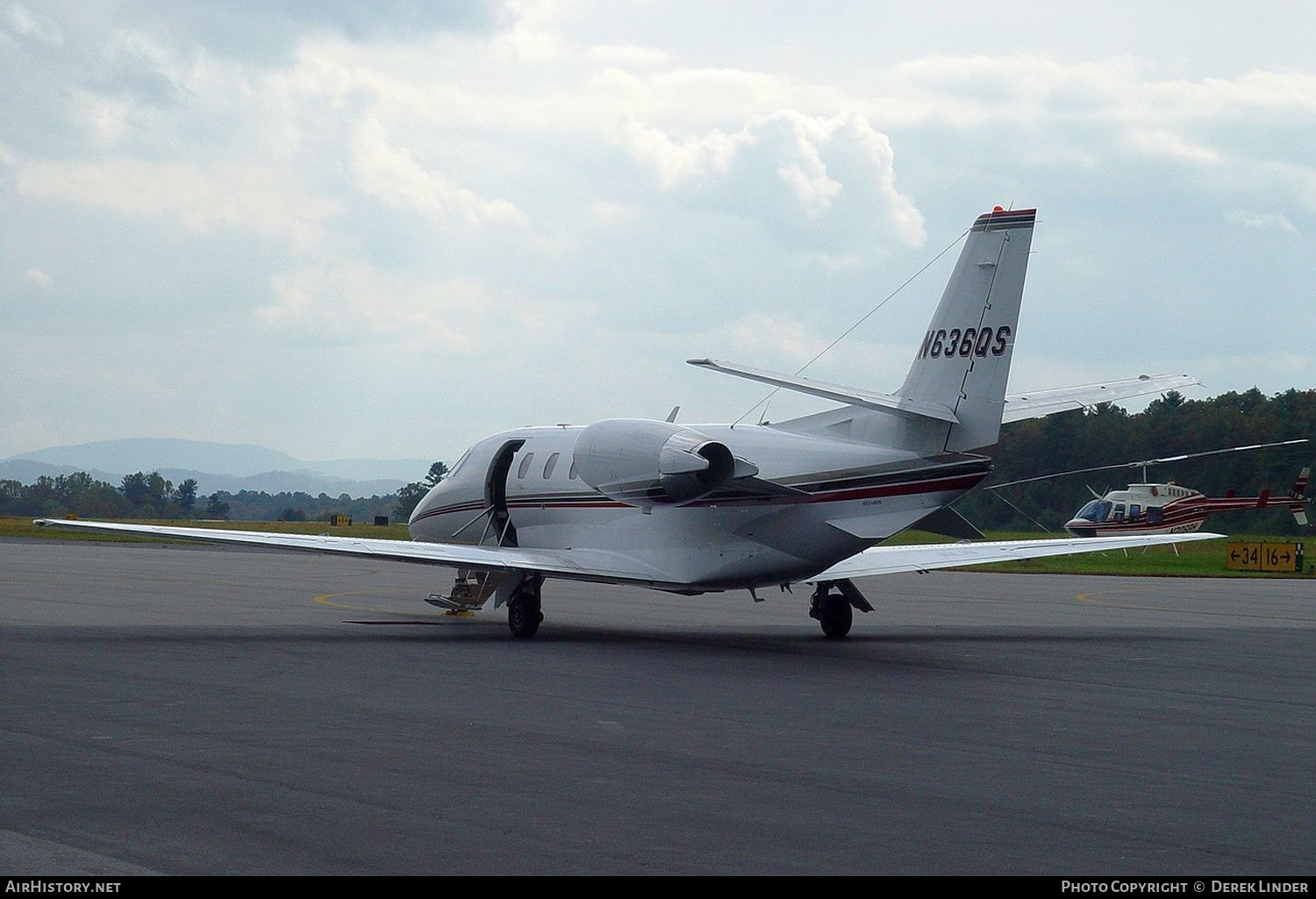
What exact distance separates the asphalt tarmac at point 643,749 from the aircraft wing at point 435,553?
1.11 metres

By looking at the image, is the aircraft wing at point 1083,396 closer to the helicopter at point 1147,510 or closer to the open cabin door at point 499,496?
the open cabin door at point 499,496

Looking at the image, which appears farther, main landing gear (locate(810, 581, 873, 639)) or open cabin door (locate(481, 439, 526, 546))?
open cabin door (locate(481, 439, 526, 546))

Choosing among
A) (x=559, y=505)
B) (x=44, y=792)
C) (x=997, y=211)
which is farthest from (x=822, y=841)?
(x=559, y=505)

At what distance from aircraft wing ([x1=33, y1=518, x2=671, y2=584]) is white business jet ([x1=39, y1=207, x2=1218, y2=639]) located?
0.04 m

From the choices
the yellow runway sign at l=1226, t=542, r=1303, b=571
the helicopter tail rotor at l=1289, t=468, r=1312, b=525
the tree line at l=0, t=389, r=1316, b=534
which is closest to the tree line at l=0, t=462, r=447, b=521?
the tree line at l=0, t=389, r=1316, b=534

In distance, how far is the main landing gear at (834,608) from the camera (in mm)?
23797

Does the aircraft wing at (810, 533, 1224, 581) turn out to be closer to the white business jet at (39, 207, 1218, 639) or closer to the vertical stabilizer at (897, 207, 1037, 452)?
the white business jet at (39, 207, 1218, 639)

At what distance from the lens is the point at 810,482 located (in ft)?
68.3

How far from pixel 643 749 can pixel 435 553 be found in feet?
35.5

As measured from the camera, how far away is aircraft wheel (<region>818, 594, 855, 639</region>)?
23797mm

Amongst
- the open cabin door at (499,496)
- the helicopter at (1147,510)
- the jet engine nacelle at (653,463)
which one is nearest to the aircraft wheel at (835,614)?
the jet engine nacelle at (653,463)

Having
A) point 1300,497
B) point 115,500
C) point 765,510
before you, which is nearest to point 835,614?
point 765,510

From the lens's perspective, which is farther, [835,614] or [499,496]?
[499,496]

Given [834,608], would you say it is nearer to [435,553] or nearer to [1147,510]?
[435,553]
